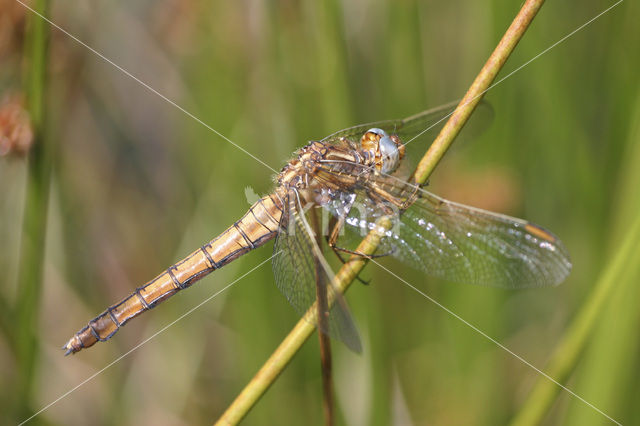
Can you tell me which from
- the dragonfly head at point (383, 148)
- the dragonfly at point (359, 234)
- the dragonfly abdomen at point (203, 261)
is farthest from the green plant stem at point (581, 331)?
the dragonfly abdomen at point (203, 261)

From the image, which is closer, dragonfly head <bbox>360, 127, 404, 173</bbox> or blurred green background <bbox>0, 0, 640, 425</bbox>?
dragonfly head <bbox>360, 127, 404, 173</bbox>

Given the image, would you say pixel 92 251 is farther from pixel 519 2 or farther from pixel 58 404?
pixel 519 2

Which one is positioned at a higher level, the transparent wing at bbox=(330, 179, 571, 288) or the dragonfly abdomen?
the transparent wing at bbox=(330, 179, 571, 288)

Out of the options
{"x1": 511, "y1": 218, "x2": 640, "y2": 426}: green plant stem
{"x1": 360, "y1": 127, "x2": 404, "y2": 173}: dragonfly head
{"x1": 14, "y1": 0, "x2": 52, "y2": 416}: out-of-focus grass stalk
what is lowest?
{"x1": 14, "y1": 0, "x2": 52, "y2": 416}: out-of-focus grass stalk

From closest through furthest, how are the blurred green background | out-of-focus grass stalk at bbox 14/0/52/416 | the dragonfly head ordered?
out-of-focus grass stalk at bbox 14/0/52/416, the dragonfly head, the blurred green background

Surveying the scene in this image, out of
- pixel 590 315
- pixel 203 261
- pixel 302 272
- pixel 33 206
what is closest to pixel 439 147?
pixel 590 315

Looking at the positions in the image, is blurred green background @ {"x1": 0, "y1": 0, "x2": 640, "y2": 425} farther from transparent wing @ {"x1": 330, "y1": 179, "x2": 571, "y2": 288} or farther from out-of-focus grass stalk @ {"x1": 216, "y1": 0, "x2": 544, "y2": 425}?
out-of-focus grass stalk @ {"x1": 216, "y1": 0, "x2": 544, "y2": 425}

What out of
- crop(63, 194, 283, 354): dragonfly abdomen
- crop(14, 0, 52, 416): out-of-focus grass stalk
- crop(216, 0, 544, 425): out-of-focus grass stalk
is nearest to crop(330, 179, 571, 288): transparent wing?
crop(63, 194, 283, 354): dragonfly abdomen

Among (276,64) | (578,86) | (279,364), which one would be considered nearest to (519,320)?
(578,86)
